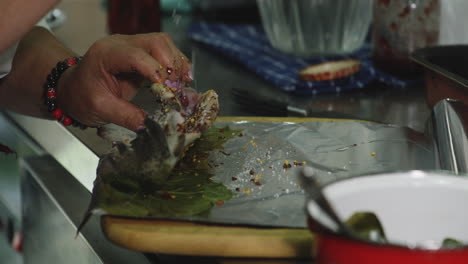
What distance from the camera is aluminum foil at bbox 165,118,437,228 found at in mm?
766

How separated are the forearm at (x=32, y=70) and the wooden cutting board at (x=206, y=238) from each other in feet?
1.72

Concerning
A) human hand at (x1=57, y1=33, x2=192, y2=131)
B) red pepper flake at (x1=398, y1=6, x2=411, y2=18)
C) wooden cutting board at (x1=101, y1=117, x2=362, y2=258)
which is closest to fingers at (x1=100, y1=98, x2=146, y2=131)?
human hand at (x1=57, y1=33, x2=192, y2=131)

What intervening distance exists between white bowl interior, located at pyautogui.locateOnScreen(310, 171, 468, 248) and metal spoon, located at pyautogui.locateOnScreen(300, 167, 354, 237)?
1.4 inches

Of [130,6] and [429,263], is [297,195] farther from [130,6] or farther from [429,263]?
[130,6]

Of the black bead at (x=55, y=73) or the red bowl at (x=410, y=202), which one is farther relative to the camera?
the black bead at (x=55, y=73)

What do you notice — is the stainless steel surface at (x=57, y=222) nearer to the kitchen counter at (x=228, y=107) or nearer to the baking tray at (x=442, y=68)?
the kitchen counter at (x=228, y=107)

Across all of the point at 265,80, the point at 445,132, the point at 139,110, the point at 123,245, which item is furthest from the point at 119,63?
the point at 265,80

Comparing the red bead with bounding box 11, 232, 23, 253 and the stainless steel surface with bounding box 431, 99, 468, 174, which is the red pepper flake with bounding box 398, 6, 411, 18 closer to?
the stainless steel surface with bounding box 431, 99, 468, 174

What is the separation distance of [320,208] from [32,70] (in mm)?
827

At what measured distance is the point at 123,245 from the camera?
725 millimetres

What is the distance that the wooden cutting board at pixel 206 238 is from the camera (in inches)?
26.6

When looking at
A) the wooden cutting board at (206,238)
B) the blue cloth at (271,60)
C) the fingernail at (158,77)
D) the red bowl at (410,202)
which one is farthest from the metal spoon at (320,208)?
the blue cloth at (271,60)

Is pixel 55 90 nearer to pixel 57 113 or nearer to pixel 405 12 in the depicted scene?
pixel 57 113

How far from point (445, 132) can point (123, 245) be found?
431 mm
